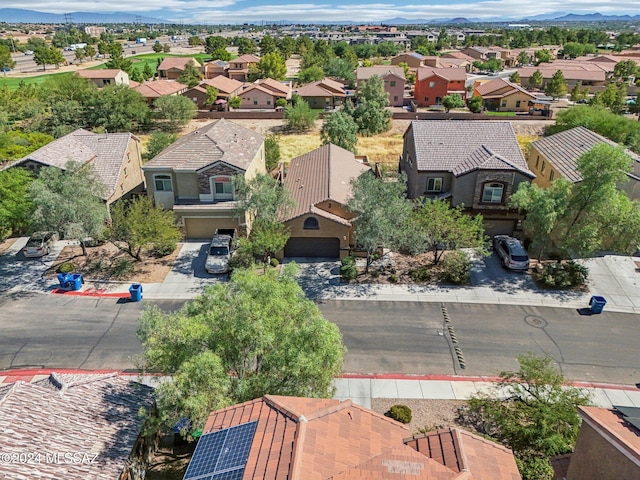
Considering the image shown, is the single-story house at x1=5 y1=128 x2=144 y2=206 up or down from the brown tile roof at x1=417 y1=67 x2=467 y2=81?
down

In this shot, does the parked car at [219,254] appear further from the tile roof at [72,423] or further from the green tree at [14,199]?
the tile roof at [72,423]

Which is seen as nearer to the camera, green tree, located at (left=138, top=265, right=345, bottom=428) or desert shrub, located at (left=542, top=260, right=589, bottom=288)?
green tree, located at (left=138, top=265, right=345, bottom=428)

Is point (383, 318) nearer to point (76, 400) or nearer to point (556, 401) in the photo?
point (556, 401)

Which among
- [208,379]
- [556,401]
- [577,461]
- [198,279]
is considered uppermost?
[208,379]

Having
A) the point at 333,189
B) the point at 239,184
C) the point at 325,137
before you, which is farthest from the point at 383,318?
the point at 325,137

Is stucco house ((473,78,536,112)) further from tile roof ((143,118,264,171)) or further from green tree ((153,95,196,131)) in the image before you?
tile roof ((143,118,264,171))

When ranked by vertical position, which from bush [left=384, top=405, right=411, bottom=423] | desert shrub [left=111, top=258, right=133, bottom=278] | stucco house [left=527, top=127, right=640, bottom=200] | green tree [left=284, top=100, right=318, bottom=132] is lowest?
desert shrub [left=111, top=258, right=133, bottom=278]

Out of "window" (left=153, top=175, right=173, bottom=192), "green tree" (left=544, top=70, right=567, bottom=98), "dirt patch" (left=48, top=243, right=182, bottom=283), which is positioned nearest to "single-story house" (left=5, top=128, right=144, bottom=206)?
"window" (left=153, top=175, right=173, bottom=192)
